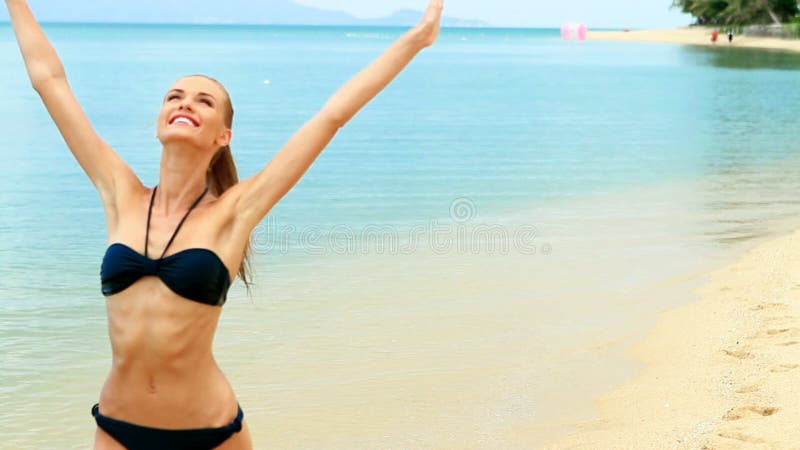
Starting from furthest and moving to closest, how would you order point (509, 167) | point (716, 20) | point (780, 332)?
1. point (716, 20)
2. point (509, 167)
3. point (780, 332)

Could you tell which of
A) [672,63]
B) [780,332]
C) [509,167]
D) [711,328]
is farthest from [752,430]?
[672,63]

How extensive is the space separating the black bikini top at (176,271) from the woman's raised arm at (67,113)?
0.26 metres

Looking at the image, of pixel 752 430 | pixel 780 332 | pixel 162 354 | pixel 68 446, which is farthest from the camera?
pixel 780 332

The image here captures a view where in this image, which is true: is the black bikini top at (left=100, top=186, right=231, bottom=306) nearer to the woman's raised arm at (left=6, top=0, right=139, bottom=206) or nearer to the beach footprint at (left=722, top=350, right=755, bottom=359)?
the woman's raised arm at (left=6, top=0, right=139, bottom=206)

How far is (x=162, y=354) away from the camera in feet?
9.95

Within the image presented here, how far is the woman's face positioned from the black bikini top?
0.89 feet

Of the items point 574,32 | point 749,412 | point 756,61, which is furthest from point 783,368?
point 574,32

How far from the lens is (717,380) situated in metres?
6.53

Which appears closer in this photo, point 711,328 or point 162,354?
point 162,354

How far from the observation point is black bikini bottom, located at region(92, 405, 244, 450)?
304cm

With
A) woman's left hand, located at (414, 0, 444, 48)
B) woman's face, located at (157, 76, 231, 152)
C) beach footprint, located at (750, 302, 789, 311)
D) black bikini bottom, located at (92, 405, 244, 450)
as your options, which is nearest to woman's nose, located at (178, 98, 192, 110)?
woman's face, located at (157, 76, 231, 152)

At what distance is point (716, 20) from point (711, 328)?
10800 cm

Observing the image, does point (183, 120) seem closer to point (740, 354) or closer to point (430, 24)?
point (430, 24)

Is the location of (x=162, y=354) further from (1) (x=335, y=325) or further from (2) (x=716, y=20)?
(2) (x=716, y=20)
